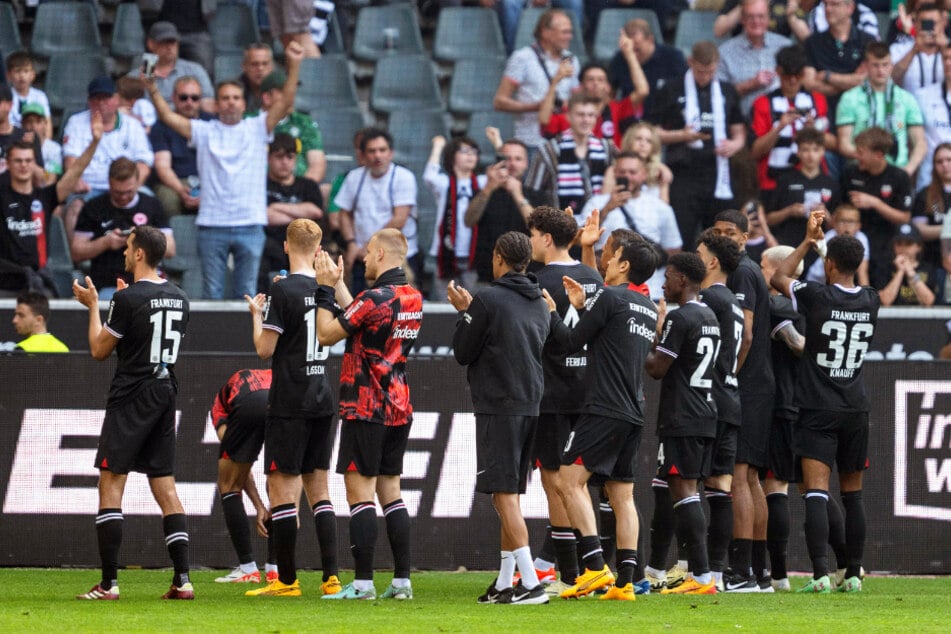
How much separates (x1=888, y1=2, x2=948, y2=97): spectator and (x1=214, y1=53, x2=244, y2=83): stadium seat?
691cm

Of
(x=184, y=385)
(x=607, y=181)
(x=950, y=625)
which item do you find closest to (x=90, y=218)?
(x=184, y=385)

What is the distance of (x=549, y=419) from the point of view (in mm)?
9656

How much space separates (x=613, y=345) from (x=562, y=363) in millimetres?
542

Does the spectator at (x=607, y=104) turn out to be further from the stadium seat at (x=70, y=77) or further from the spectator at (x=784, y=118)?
the stadium seat at (x=70, y=77)

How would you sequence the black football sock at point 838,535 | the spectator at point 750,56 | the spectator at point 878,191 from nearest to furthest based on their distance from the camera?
the black football sock at point 838,535 < the spectator at point 878,191 < the spectator at point 750,56

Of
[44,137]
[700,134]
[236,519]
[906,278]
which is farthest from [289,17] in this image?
[236,519]

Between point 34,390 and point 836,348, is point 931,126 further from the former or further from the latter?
point 34,390

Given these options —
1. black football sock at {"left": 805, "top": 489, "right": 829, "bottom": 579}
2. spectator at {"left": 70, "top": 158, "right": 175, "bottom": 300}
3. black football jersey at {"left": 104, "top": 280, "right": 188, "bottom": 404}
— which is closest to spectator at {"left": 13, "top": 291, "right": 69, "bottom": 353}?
spectator at {"left": 70, "top": 158, "right": 175, "bottom": 300}

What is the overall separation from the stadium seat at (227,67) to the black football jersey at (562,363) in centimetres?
793

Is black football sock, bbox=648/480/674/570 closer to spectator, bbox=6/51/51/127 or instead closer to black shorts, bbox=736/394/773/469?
black shorts, bbox=736/394/773/469

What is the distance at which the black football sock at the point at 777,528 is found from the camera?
10.3 meters

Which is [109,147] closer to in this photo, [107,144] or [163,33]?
Answer: [107,144]

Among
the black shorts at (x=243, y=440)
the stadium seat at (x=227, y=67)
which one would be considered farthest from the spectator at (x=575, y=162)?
the black shorts at (x=243, y=440)

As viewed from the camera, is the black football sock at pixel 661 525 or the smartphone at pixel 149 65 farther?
the smartphone at pixel 149 65
